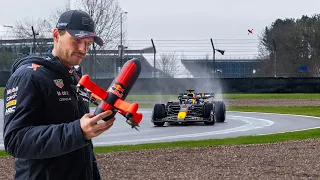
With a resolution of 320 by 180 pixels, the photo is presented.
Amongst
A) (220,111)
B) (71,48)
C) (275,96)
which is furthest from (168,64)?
(71,48)

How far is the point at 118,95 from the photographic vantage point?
2.85m

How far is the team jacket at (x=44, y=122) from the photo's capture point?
3.15 m

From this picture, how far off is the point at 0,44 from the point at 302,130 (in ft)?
115

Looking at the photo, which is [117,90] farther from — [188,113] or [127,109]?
[188,113]

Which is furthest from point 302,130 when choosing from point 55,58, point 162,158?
point 55,58

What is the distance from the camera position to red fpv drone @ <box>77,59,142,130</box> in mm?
2801

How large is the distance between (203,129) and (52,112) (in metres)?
17.0

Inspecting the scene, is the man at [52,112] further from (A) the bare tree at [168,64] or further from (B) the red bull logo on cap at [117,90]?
(A) the bare tree at [168,64]

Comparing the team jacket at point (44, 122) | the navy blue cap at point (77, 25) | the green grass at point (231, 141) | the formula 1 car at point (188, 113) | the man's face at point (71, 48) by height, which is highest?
the navy blue cap at point (77, 25)

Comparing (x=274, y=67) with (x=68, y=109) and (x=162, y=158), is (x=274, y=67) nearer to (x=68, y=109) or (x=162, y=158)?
(x=162, y=158)

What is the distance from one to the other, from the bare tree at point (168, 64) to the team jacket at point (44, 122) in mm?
33122

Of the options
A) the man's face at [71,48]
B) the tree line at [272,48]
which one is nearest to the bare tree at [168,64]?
the tree line at [272,48]

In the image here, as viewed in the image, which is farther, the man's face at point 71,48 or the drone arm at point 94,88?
the man's face at point 71,48

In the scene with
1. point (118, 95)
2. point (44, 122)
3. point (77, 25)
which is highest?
point (77, 25)
